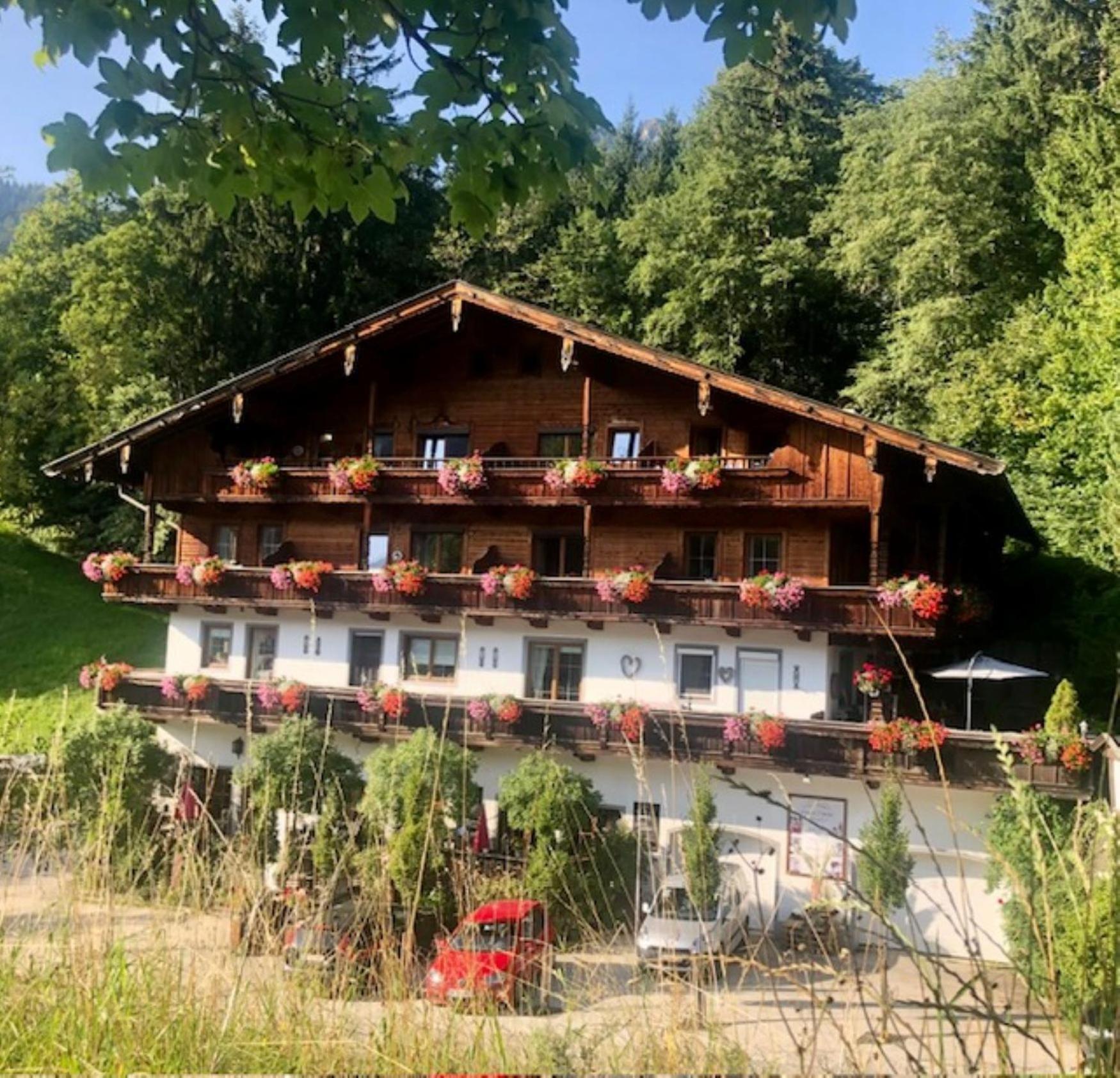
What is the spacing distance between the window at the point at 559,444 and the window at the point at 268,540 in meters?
6.30

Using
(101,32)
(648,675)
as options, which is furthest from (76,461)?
(101,32)

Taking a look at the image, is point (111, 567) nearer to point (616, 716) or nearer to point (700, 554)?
point (616, 716)

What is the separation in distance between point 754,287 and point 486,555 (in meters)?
18.0

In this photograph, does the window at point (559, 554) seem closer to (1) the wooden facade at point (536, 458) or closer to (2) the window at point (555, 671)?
(1) the wooden facade at point (536, 458)

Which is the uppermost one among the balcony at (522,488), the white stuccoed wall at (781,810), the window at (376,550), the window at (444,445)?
the window at (444,445)

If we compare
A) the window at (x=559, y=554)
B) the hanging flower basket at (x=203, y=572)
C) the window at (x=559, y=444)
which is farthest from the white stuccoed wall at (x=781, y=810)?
the window at (x=559, y=444)

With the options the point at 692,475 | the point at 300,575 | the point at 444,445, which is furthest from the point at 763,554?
the point at 300,575

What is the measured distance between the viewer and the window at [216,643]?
21891mm

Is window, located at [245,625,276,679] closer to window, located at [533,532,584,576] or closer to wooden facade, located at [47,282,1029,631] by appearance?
wooden facade, located at [47,282,1029,631]

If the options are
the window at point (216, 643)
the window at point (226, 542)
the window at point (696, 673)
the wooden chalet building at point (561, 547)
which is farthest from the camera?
the window at point (226, 542)

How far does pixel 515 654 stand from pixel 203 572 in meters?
6.76

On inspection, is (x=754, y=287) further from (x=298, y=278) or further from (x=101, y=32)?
(x=101, y=32)

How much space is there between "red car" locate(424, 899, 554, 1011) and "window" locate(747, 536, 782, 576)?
16.1m

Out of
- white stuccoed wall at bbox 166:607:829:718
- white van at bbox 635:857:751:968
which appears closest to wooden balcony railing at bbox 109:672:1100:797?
white stuccoed wall at bbox 166:607:829:718
